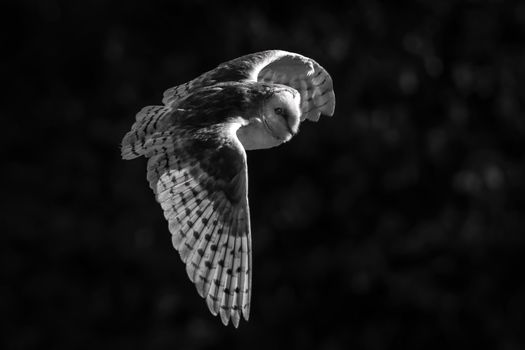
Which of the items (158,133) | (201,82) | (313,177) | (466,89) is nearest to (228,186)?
(158,133)

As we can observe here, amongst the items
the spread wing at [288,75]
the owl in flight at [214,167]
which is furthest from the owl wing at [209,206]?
the spread wing at [288,75]

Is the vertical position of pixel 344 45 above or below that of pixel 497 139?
above

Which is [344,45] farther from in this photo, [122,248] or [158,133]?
[158,133]

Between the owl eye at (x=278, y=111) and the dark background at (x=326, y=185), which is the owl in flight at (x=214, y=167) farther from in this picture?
the dark background at (x=326, y=185)

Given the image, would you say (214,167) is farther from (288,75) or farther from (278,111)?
(288,75)

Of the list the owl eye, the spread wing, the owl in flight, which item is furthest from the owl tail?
the owl eye

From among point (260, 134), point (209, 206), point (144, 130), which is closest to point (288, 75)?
point (260, 134)
